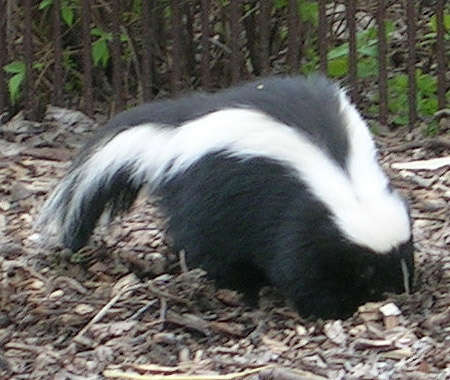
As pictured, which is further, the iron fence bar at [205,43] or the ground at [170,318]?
the iron fence bar at [205,43]

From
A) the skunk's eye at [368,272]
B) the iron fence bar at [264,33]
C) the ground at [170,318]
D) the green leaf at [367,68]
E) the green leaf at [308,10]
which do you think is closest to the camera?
the ground at [170,318]

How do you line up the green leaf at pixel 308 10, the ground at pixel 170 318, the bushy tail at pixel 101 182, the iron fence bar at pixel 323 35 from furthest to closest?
the green leaf at pixel 308 10
the iron fence bar at pixel 323 35
the bushy tail at pixel 101 182
the ground at pixel 170 318

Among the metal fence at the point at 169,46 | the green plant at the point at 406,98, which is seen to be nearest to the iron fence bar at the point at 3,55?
the metal fence at the point at 169,46

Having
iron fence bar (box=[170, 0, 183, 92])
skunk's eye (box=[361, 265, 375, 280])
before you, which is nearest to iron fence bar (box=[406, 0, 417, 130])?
iron fence bar (box=[170, 0, 183, 92])

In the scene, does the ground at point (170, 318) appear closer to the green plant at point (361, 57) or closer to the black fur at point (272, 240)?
the black fur at point (272, 240)

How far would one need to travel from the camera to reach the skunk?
16.3 feet

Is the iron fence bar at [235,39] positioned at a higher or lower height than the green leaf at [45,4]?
lower

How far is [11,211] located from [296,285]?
66.5 inches

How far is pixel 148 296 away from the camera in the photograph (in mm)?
5109

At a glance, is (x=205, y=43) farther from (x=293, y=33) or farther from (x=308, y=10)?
(x=308, y=10)

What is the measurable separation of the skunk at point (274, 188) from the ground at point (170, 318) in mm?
131

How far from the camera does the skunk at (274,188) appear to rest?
4.96 metres

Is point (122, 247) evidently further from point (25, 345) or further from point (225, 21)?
point (225, 21)

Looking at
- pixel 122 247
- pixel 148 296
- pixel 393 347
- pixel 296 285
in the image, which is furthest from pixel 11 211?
pixel 393 347
